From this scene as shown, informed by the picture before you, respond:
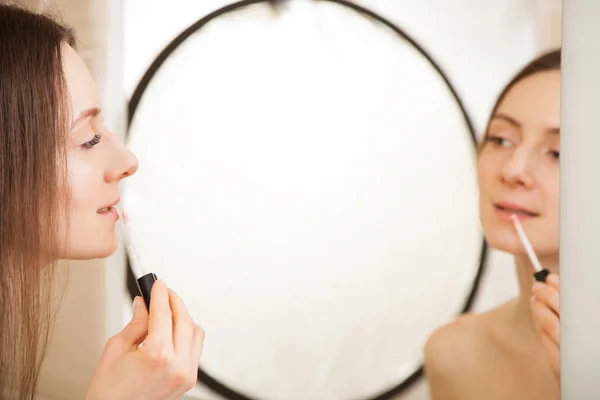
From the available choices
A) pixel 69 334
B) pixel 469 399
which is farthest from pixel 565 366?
pixel 69 334

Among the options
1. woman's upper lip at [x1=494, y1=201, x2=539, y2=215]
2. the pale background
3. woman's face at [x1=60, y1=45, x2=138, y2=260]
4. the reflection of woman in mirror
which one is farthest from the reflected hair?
woman's face at [x1=60, y1=45, x2=138, y2=260]

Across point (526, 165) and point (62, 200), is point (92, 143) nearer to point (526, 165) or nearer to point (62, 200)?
point (62, 200)

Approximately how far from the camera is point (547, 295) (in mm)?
755

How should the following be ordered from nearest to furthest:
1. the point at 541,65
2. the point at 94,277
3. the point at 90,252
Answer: the point at 541,65 < the point at 90,252 < the point at 94,277

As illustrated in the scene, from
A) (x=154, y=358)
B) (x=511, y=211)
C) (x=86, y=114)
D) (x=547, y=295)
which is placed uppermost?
(x=86, y=114)

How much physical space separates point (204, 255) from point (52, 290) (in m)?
0.33

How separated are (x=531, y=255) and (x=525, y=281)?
3cm

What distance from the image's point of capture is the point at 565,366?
781 mm

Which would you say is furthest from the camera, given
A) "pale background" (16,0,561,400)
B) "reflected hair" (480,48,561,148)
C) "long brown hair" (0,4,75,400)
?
"pale background" (16,0,561,400)

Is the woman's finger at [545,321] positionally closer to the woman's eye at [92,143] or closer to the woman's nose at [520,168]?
the woman's nose at [520,168]

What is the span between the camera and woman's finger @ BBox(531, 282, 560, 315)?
0.75 metres

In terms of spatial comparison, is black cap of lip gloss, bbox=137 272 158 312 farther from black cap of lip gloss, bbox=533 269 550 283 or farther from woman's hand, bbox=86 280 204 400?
black cap of lip gloss, bbox=533 269 550 283

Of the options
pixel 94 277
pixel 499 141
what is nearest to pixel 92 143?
pixel 94 277

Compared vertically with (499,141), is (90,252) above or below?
below
